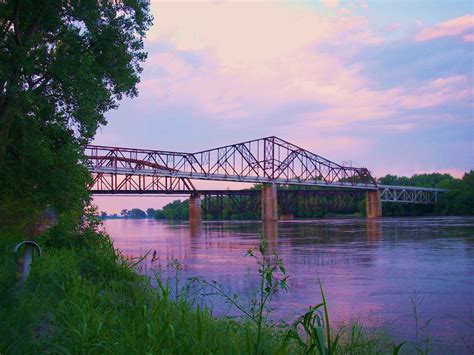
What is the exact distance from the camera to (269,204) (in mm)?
112125

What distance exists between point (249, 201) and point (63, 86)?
12471 centimetres

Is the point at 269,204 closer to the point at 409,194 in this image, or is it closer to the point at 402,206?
the point at 402,206

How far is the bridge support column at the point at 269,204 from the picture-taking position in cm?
10800

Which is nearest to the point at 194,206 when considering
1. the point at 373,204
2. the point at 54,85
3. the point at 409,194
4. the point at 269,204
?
the point at 269,204

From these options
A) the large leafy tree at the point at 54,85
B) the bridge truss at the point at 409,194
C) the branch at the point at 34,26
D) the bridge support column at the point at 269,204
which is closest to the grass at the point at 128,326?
the large leafy tree at the point at 54,85

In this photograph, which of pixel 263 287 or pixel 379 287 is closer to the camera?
pixel 263 287

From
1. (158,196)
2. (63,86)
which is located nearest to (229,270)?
(63,86)

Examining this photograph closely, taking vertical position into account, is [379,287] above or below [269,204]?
below

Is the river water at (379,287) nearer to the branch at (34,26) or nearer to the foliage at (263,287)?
the foliage at (263,287)

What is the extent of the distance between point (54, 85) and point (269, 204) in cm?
9825

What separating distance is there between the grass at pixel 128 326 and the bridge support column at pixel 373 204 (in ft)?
414

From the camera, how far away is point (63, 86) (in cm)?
1462

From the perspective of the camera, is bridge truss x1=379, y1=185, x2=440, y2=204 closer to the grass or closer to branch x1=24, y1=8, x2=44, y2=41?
branch x1=24, y1=8, x2=44, y2=41

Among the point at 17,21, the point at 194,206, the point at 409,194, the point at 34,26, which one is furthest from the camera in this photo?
the point at 409,194
